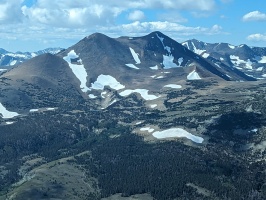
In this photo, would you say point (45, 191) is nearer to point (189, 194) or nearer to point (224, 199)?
point (189, 194)

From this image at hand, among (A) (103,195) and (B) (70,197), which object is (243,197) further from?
(B) (70,197)

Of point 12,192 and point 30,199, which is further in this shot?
point 12,192

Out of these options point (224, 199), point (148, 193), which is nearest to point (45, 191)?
point (148, 193)

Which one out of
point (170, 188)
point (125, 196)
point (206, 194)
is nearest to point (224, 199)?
point (206, 194)

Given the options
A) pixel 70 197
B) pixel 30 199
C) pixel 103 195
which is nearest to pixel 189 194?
pixel 103 195

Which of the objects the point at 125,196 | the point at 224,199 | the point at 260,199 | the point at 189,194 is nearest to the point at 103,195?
the point at 125,196

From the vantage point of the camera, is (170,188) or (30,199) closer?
(30,199)

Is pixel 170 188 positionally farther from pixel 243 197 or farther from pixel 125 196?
pixel 243 197
